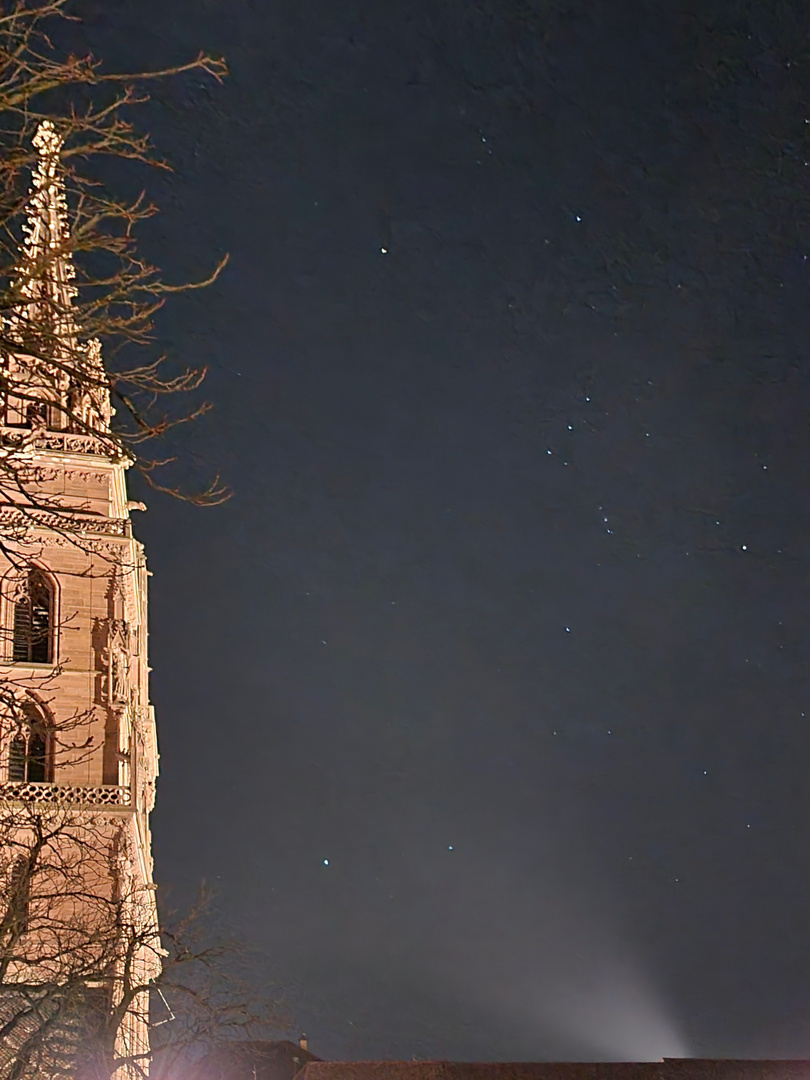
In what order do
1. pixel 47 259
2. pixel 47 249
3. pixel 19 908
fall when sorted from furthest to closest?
pixel 19 908
pixel 47 249
pixel 47 259

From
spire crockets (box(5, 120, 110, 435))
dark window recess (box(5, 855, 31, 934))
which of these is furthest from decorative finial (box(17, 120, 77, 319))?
dark window recess (box(5, 855, 31, 934))

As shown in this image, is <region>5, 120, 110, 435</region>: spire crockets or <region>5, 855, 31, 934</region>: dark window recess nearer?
<region>5, 120, 110, 435</region>: spire crockets

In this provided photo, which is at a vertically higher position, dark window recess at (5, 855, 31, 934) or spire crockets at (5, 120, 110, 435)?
spire crockets at (5, 120, 110, 435)

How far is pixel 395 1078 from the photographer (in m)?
57.4

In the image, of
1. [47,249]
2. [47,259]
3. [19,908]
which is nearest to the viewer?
[47,259]

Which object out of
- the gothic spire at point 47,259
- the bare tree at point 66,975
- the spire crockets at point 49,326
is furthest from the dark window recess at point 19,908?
the gothic spire at point 47,259

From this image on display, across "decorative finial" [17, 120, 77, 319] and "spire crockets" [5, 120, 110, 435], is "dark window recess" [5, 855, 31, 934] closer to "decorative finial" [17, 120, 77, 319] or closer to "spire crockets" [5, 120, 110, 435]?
"spire crockets" [5, 120, 110, 435]

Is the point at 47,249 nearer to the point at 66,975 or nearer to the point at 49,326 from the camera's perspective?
the point at 49,326

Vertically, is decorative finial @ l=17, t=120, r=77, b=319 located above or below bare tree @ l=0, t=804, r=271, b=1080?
above

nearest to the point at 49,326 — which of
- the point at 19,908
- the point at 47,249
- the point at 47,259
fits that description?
the point at 47,259

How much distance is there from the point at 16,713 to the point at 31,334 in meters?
3.08

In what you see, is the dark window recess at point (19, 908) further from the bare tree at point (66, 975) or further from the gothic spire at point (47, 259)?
the gothic spire at point (47, 259)

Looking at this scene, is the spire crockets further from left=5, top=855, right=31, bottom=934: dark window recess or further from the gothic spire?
left=5, top=855, right=31, bottom=934: dark window recess

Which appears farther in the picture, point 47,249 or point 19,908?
point 19,908
